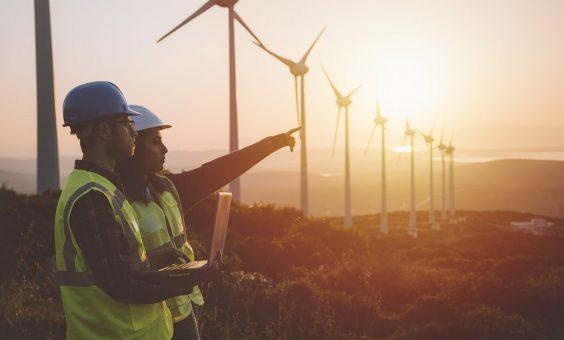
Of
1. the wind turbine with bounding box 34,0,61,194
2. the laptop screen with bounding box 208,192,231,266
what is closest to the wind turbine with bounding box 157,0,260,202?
the wind turbine with bounding box 34,0,61,194

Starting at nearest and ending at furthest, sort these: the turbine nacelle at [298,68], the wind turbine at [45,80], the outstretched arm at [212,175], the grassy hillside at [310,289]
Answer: the outstretched arm at [212,175]
the grassy hillside at [310,289]
the wind turbine at [45,80]
the turbine nacelle at [298,68]

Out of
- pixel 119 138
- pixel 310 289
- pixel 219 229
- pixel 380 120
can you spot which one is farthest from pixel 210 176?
pixel 380 120

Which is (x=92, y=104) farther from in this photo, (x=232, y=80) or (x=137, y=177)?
(x=232, y=80)

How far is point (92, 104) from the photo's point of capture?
9.34ft

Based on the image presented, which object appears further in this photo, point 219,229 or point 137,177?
point 137,177

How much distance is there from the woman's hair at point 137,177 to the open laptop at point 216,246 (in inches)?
19.2

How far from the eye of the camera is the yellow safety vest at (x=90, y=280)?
267 cm

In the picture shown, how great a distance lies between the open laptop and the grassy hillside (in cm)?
512

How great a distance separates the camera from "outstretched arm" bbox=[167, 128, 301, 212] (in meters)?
4.08

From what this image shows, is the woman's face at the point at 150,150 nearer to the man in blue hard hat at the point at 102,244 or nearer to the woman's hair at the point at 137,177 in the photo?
the woman's hair at the point at 137,177

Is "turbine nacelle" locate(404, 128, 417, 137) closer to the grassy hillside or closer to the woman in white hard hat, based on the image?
the grassy hillside

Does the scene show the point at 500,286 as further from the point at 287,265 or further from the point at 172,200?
the point at 172,200

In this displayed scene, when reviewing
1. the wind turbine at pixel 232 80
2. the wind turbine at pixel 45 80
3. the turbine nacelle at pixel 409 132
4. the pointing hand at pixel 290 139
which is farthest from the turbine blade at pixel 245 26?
the turbine nacelle at pixel 409 132

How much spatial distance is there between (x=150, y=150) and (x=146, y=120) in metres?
0.19
